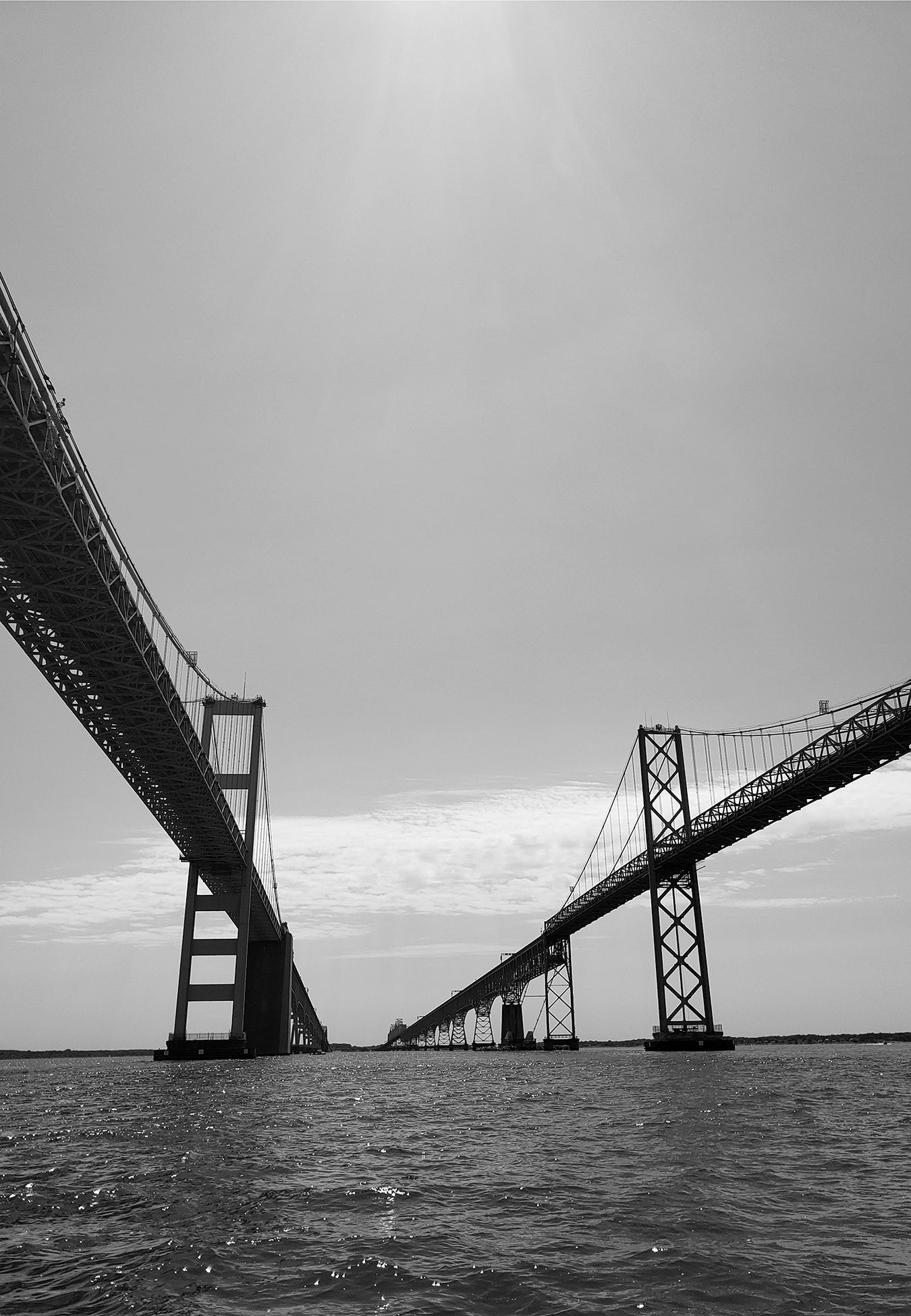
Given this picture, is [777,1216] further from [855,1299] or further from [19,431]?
[19,431]

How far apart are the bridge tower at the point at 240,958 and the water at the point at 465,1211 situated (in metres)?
33.6

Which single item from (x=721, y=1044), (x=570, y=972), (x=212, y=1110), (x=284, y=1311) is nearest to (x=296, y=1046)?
(x=570, y=972)

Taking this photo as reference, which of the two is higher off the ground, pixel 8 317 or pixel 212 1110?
pixel 8 317

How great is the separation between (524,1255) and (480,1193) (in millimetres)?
2832

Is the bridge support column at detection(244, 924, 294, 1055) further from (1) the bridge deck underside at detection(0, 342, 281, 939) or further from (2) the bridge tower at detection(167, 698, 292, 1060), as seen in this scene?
(1) the bridge deck underside at detection(0, 342, 281, 939)

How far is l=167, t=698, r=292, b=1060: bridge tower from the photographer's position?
50750 millimetres

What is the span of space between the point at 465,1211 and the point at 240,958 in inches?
1804

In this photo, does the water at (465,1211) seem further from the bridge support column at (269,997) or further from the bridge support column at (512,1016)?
the bridge support column at (512,1016)

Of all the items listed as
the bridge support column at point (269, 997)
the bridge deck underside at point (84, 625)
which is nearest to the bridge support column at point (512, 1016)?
the bridge support column at point (269, 997)

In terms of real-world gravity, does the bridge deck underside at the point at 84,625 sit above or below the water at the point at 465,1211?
above

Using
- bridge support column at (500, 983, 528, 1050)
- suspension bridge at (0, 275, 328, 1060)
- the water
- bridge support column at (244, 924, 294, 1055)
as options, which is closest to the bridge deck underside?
suspension bridge at (0, 275, 328, 1060)

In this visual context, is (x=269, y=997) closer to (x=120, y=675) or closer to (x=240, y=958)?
(x=240, y=958)

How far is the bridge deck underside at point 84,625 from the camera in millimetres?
19406

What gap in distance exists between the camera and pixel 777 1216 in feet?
27.7
